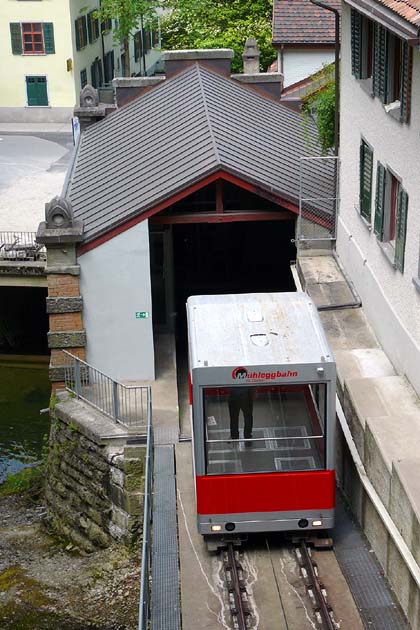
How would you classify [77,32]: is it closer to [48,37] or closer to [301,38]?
[48,37]

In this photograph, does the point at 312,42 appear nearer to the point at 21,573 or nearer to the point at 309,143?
the point at 309,143

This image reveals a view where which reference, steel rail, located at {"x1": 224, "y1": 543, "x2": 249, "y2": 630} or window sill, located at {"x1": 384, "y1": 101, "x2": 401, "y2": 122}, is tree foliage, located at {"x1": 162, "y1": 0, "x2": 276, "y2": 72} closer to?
window sill, located at {"x1": 384, "y1": 101, "x2": 401, "y2": 122}

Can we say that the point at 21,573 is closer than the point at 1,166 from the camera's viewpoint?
Yes

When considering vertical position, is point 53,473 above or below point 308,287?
below

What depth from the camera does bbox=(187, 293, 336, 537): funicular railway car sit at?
1339 cm

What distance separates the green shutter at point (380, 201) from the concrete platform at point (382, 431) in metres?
1.88

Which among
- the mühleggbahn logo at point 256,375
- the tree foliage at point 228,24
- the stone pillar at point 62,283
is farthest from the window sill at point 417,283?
the tree foliage at point 228,24

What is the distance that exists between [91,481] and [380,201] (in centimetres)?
704

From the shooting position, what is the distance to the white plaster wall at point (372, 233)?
15719 millimetres

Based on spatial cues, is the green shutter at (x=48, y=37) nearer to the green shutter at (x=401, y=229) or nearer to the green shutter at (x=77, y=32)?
the green shutter at (x=77, y=32)

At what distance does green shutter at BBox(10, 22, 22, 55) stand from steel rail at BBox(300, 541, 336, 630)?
42.3 m

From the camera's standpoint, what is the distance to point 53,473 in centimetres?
2069

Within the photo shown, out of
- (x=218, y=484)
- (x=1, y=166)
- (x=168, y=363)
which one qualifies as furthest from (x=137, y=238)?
(x=1, y=166)

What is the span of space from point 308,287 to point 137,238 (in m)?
3.46
